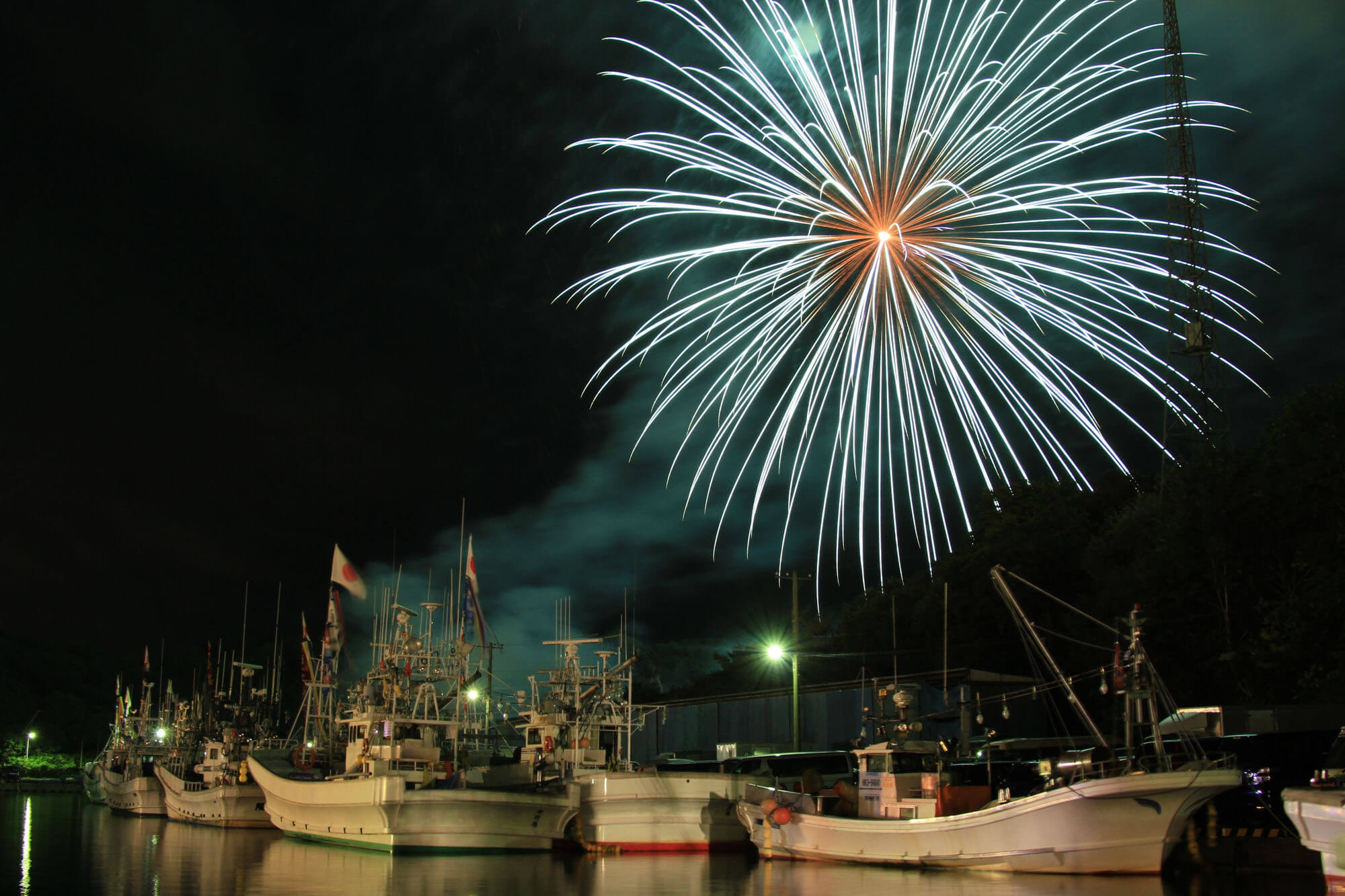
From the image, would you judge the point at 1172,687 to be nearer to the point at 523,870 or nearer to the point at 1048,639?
the point at 1048,639

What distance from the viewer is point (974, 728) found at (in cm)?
4394

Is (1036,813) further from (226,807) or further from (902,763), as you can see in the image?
(226,807)

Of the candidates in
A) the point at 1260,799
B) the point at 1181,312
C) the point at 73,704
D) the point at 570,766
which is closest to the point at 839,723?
the point at 570,766

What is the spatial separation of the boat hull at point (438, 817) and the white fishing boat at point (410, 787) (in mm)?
24

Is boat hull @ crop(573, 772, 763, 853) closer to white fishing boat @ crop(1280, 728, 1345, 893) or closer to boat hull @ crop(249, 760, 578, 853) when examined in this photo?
boat hull @ crop(249, 760, 578, 853)

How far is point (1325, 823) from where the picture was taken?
16938 millimetres

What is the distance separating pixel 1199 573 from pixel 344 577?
32.2 metres

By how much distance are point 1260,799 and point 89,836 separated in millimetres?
32167

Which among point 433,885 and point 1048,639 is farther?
point 1048,639

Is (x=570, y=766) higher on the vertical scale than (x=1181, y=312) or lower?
lower

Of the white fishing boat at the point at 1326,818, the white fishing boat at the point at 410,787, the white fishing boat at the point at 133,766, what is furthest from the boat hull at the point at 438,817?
the white fishing boat at the point at 133,766

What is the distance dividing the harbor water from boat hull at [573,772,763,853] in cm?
80

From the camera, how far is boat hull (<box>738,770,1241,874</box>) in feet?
68.6

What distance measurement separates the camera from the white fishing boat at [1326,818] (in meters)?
16.7
